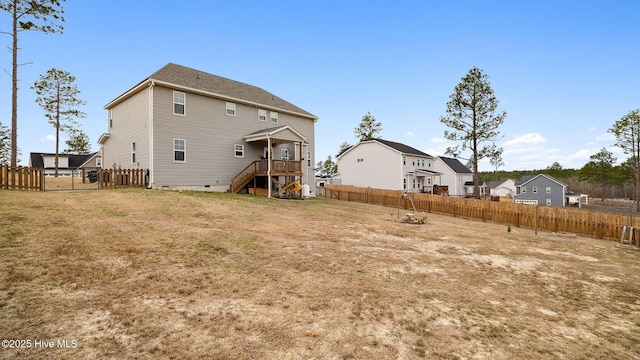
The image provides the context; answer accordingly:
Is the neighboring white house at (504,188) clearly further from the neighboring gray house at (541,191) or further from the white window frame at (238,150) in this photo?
the white window frame at (238,150)

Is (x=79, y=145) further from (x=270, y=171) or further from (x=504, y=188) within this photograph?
(x=504, y=188)

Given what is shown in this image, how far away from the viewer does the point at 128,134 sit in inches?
750

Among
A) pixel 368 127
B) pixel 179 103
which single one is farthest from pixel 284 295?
pixel 368 127

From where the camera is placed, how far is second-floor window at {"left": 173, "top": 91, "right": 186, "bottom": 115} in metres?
17.8

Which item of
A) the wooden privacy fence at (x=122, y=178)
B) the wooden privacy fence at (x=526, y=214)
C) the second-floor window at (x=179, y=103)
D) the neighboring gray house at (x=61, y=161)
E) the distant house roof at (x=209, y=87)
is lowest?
the wooden privacy fence at (x=526, y=214)

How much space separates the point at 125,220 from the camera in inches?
362

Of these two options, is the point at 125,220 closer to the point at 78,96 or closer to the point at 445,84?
the point at 445,84

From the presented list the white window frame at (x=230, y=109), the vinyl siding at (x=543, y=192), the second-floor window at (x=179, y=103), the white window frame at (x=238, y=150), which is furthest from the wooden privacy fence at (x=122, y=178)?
the vinyl siding at (x=543, y=192)

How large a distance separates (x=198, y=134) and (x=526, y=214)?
907 inches

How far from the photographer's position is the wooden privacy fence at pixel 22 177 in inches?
521

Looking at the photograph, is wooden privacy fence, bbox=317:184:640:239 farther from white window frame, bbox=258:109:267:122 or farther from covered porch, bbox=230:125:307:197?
white window frame, bbox=258:109:267:122

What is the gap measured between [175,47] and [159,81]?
347 inches

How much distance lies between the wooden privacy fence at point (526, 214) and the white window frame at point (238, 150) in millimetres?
A: 12707

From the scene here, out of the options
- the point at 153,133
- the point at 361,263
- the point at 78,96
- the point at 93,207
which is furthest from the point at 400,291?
the point at 78,96
